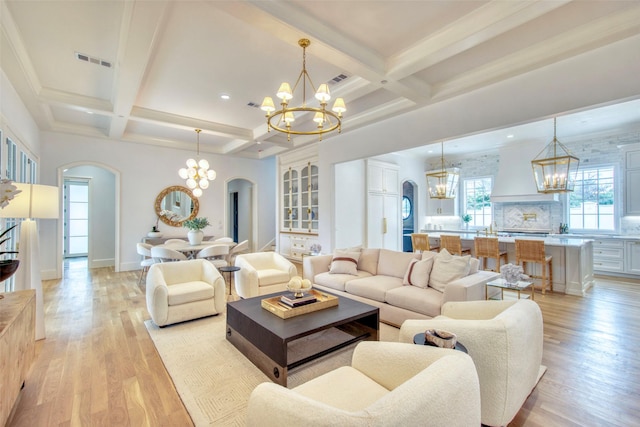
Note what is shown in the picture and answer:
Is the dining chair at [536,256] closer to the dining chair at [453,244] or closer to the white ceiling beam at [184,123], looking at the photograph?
the dining chair at [453,244]

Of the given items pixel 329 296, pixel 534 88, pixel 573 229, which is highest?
pixel 534 88

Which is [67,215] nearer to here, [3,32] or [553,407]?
[3,32]

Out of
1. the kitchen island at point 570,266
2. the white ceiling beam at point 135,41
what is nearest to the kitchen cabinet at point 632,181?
the kitchen island at point 570,266

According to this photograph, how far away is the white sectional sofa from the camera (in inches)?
118

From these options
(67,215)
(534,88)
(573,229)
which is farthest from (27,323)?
(573,229)

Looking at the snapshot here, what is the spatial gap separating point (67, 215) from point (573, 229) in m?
13.7

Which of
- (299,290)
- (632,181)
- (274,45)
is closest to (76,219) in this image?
(274,45)

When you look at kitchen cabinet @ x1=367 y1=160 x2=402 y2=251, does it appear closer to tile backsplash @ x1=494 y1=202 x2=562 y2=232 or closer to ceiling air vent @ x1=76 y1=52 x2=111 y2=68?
tile backsplash @ x1=494 y1=202 x2=562 y2=232

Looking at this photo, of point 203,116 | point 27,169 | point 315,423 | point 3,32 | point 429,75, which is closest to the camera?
point 315,423

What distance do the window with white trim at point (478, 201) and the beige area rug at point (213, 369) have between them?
262 inches

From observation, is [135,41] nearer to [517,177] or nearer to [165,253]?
[165,253]

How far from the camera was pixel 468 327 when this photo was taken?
175 cm

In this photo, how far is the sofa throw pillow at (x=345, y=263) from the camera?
4188 millimetres

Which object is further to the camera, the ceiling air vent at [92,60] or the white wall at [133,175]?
the white wall at [133,175]
